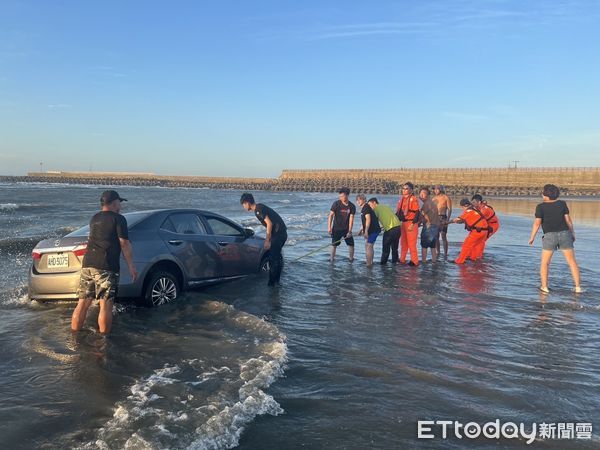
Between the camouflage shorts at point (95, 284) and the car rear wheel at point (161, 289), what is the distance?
100 centimetres

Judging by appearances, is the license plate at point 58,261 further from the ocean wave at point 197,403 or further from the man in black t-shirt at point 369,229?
the man in black t-shirt at point 369,229

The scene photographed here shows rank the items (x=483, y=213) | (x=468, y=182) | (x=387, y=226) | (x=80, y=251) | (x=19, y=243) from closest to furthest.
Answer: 1. (x=80, y=251)
2. (x=387, y=226)
3. (x=483, y=213)
4. (x=19, y=243)
5. (x=468, y=182)

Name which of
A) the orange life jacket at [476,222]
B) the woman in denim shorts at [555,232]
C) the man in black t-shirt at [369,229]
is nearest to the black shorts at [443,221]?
the orange life jacket at [476,222]

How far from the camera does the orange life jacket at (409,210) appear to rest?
37.4 feet

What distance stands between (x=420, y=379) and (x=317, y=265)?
6.55m

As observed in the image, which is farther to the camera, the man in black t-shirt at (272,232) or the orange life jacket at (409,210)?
the orange life jacket at (409,210)

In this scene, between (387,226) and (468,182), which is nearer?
(387,226)

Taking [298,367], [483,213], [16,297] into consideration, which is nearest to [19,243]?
[16,297]

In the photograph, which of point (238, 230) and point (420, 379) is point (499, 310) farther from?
point (238, 230)

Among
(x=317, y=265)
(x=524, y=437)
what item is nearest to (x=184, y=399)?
(x=524, y=437)

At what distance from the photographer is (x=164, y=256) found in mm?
6852

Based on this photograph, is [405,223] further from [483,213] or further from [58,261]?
[58,261]

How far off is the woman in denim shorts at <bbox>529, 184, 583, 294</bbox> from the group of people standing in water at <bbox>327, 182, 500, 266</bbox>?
124 inches

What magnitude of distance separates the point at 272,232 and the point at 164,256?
2120 millimetres
